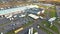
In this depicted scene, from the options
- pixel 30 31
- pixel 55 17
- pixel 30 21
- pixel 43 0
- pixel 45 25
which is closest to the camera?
pixel 30 31

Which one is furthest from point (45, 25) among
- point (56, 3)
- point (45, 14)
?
point (56, 3)

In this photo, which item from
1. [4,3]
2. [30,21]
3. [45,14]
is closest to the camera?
[30,21]

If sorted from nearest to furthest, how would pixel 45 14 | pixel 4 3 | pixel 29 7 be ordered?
pixel 45 14, pixel 29 7, pixel 4 3

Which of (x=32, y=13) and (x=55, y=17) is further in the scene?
(x=32, y=13)

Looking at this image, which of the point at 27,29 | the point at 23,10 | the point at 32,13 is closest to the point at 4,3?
the point at 23,10

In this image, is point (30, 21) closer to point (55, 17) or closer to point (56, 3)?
point (55, 17)

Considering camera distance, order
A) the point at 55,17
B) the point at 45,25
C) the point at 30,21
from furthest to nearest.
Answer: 1. the point at 55,17
2. the point at 30,21
3. the point at 45,25

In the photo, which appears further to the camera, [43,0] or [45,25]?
[43,0]

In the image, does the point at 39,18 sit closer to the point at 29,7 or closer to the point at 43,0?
the point at 29,7
